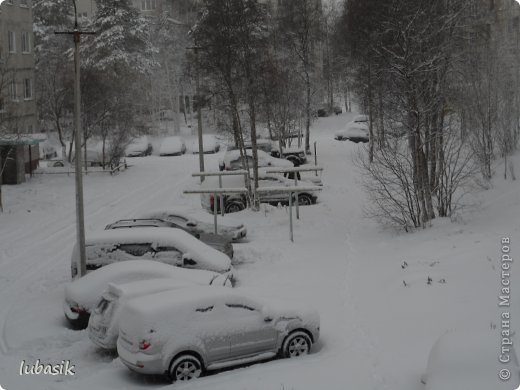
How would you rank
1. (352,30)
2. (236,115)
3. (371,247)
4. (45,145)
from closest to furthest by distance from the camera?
(371,247) → (236,115) → (352,30) → (45,145)

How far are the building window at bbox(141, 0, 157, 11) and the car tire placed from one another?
189 feet

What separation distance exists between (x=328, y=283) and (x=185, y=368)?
6.82 meters

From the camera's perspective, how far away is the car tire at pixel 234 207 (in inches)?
1109

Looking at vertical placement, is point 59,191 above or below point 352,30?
below

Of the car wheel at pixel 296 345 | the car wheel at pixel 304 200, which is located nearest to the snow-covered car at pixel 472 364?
the car wheel at pixel 296 345

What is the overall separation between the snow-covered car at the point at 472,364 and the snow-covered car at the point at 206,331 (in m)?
3.65

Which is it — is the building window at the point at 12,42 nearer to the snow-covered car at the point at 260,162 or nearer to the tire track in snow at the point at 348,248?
the snow-covered car at the point at 260,162

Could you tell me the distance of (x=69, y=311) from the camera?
14594mm

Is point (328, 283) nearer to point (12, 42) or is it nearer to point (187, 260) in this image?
point (187, 260)

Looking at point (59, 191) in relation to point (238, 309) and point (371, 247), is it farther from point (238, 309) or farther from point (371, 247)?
point (238, 309)

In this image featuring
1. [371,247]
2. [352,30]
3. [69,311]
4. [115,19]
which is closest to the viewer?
[69,311]

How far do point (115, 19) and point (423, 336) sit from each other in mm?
49023

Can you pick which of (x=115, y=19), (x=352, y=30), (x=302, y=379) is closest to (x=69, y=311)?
(x=302, y=379)

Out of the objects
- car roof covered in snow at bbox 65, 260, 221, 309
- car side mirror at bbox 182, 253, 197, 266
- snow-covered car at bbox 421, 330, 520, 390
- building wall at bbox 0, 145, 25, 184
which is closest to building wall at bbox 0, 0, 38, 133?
building wall at bbox 0, 145, 25, 184
